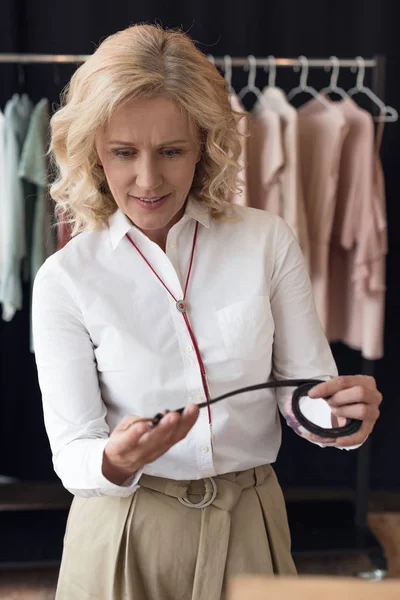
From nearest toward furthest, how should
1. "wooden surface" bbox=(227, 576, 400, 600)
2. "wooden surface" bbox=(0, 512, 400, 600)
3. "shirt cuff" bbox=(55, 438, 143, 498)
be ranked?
1. "wooden surface" bbox=(227, 576, 400, 600)
2. "shirt cuff" bbox=(55, 438, 143, 498)
3. "wooden surface" bbox=(0, 512, 400, 600)

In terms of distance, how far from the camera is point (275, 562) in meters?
1.36

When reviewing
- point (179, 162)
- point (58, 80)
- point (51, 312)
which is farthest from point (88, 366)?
point (58, 80)

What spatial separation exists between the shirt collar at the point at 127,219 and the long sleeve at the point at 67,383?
13cm

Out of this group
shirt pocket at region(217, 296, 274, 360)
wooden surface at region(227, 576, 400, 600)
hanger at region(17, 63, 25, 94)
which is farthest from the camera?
hanger at region(17, 63, 25, 94)

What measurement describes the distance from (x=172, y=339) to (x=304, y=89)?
5.49 feet

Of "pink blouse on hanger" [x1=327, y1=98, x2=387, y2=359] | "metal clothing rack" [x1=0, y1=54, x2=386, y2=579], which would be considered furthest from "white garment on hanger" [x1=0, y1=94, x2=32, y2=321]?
"pink blouse on hanger" [x1=327, y1=98, x2=387, y2=359]

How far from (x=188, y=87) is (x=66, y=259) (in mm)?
364

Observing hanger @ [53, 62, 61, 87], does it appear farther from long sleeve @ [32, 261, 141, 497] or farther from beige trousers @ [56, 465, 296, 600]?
beige trousers @ [56, 465, 296, 600]

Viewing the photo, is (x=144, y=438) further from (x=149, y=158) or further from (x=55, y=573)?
(x=55, y=573)

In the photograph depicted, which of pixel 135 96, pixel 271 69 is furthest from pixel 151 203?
pixel 271 69

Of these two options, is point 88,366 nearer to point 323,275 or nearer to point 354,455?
point 323,275

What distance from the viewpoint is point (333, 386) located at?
47.6 inches

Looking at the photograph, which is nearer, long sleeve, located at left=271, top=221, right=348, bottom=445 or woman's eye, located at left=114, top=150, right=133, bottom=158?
woman's eye, located at left=114, top=150, right=133, bottom=158

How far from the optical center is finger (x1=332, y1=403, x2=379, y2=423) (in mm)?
1203
